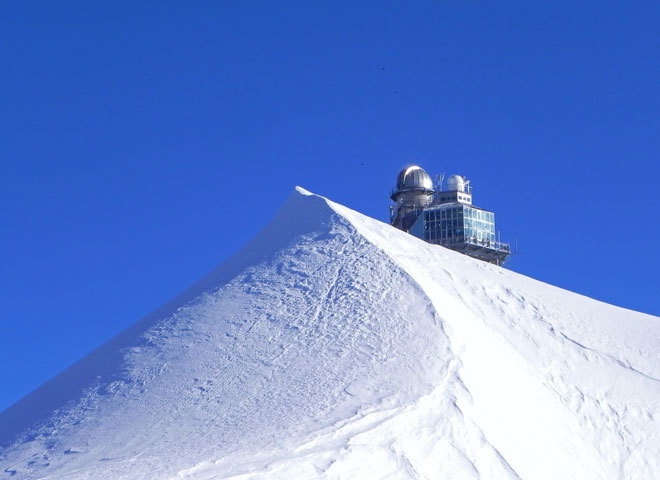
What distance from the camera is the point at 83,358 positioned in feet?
95.6

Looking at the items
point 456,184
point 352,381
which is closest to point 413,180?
point 456,184

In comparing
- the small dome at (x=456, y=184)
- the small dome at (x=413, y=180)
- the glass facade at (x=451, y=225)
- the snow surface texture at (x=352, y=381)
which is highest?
the small dome at (x=413, y=180)

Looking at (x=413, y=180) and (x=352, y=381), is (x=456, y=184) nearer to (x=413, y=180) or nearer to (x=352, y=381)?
(x=413, y=180)

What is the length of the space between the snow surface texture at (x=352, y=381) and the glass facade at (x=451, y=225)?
26.3 metres

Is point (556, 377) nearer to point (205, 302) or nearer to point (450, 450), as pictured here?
point (450, 450)

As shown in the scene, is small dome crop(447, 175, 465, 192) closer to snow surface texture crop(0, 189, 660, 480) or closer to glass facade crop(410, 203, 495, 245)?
glass facade crop(410, 203, 495, 245)

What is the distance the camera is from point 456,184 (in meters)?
60.7

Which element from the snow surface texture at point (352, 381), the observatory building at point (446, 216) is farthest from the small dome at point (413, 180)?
the snow surface texture at point (352, 381)

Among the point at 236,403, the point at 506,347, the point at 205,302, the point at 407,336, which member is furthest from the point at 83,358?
the point at 506,347

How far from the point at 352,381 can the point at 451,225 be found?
37.0m

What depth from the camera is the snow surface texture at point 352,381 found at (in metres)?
20.5

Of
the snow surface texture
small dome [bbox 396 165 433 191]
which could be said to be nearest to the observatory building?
small dome [bbox 396 165 433 191]

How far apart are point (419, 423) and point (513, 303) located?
31.7 ft

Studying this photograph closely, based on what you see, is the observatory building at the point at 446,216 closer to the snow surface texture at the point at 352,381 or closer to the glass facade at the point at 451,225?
the glass facade at the point at 451,225
